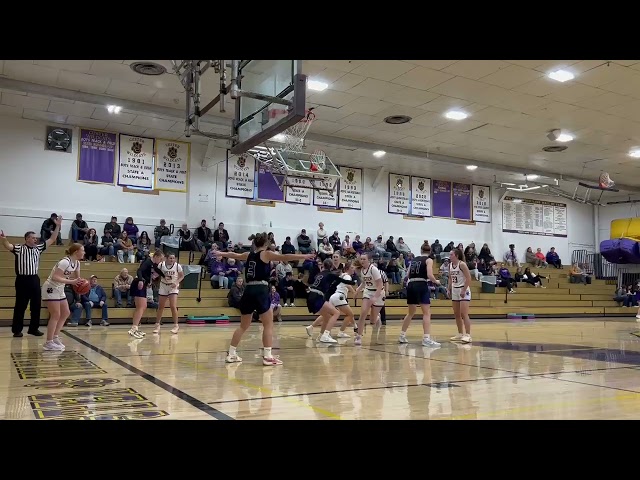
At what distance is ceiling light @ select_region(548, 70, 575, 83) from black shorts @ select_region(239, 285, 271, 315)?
10301 millimetres

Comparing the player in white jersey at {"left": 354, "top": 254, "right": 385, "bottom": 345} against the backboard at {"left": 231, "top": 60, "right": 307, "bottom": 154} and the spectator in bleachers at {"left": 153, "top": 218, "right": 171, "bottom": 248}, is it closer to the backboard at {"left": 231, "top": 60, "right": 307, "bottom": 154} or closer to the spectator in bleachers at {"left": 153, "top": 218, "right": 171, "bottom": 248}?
the backboard at {"left": 231, "top": 60, "right": 307, "bottom": 154}

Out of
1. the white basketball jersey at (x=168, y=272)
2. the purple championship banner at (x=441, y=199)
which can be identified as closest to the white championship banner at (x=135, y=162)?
the white basketball jersey at (x=168, y=272)

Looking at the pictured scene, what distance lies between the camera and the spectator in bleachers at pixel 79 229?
17.8m

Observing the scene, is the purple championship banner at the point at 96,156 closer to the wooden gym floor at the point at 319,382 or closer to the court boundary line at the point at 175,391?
the wooden gym floor at the point at 319,382

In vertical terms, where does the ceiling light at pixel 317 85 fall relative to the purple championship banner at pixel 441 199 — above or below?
above

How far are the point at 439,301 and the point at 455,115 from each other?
7.27 metres

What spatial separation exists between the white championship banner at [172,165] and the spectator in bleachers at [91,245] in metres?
3.28

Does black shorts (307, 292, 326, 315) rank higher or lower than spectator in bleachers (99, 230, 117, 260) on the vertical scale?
lower

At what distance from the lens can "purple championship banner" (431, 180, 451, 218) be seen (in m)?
26.0

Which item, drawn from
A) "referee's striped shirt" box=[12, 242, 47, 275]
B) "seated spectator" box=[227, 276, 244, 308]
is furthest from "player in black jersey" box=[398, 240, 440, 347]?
"seated spectator" box=[227, 276, 244, 308]

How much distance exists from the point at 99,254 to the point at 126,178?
315 cm

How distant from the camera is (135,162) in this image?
63.7 feet
